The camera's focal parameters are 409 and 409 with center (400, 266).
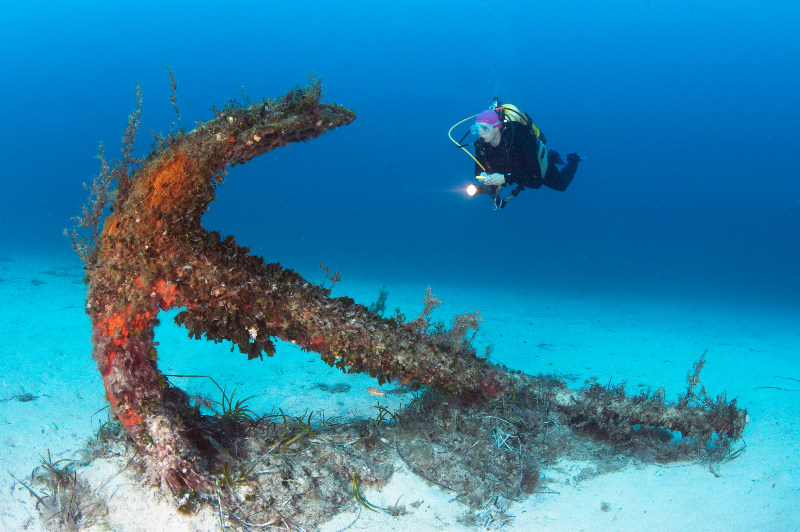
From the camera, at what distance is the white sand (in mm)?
3252

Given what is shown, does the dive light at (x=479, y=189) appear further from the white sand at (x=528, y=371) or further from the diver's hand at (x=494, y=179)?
the white sand at (x=528, y=371)

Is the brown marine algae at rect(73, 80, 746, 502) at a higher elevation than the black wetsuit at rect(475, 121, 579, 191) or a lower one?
lower

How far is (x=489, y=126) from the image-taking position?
22.1 feet

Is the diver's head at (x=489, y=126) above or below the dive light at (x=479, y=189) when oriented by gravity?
above

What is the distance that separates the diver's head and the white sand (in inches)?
175

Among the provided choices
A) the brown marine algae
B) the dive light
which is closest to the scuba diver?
the dive light

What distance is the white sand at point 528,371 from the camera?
10.7ft

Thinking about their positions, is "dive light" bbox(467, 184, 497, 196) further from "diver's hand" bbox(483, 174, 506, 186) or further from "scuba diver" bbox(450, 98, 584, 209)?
"scuba diver" bbox(450, 98, 584, 209)

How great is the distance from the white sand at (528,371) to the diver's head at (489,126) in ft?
14.6

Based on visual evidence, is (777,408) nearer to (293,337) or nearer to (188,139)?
(293,337)

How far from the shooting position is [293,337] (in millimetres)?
3488

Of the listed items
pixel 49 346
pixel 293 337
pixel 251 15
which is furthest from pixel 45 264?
pixel 251 15

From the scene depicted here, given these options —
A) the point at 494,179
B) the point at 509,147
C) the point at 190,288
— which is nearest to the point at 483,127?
the point at 509,147

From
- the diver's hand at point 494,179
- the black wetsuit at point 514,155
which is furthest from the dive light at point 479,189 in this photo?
the black wetsuit at point 514,155
